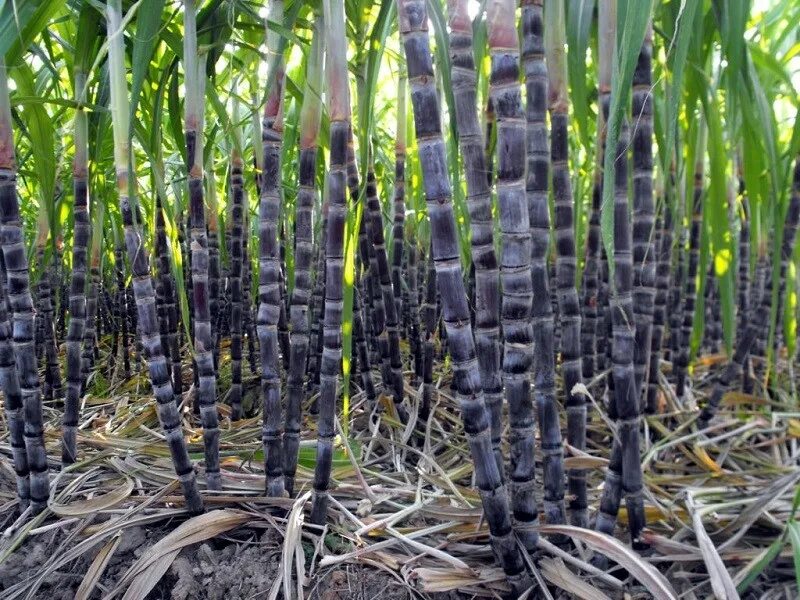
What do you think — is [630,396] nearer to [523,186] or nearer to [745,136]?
[523,186]

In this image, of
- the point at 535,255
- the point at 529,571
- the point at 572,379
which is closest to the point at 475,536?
the point at 529,571

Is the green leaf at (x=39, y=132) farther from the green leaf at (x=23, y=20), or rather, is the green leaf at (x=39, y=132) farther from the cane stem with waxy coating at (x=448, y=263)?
the cane stem with waxy coating at (x=448, y=263)

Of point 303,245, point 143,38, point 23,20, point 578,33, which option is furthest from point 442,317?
point 23,20

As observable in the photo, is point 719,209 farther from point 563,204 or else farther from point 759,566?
point 759,566

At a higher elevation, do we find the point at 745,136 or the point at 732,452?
the point at 745,136

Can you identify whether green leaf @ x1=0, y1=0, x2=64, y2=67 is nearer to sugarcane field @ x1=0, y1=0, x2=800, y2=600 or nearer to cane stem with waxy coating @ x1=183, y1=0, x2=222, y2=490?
sugarcane field @ x1=0, y1=0, x2=800, y2=600

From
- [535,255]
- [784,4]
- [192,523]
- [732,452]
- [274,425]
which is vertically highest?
[784,4]

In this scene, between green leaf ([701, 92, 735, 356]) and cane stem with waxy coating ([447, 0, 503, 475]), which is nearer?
cane stem with waxy coating ([447, 0, 503, 475])

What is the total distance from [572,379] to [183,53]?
74 centimetres

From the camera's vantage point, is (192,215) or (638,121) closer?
(638,121)

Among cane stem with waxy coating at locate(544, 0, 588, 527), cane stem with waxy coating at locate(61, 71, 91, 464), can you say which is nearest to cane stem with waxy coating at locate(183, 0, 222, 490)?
cane stem with waxy coating at locate(61, 71, 91, 464)

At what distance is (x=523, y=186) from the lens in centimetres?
72

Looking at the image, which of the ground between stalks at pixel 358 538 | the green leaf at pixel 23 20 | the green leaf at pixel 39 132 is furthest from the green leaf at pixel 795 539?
the green leaf at pixel 39 132

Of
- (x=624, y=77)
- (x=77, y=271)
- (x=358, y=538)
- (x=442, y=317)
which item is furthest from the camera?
(x=77, y=271)
